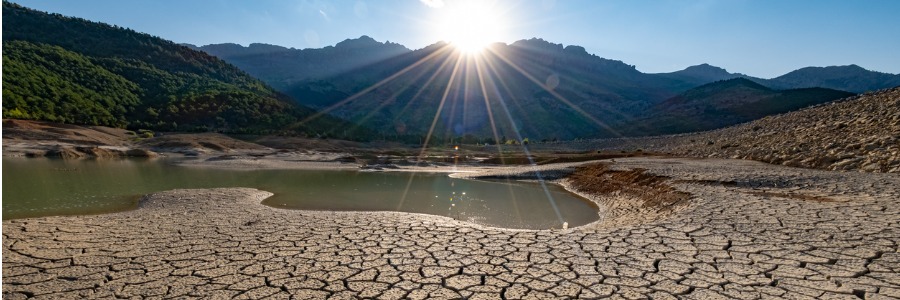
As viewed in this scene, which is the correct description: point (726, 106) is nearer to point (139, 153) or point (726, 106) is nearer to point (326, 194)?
point (326, 194)

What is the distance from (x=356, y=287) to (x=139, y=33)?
309 feet

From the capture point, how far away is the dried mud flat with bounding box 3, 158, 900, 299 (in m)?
5.50

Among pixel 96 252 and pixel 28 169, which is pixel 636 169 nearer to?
pixel 96 252

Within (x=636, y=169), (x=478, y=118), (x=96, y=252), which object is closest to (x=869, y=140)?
(x=636, y=169)

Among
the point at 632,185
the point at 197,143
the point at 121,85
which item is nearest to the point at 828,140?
the point at 632,185

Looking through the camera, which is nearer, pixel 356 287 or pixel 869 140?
pixel 356 287

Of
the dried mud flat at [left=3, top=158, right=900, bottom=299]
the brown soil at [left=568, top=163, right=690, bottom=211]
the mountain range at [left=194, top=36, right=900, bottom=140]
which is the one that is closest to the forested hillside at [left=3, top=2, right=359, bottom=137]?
the mountain range at [left=194, top=36, right=900, bottom=140]

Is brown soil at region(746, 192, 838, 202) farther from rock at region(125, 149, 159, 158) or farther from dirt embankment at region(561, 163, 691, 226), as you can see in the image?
rock at region(125, 149, 159, 158)

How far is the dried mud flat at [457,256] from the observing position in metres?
5.50

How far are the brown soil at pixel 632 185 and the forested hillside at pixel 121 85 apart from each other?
1680 inches

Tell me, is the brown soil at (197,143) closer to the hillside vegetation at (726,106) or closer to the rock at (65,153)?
A: the rock at (65,153)

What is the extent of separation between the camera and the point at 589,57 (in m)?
172

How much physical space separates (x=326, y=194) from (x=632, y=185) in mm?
10843

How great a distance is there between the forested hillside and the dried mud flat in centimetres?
4368
